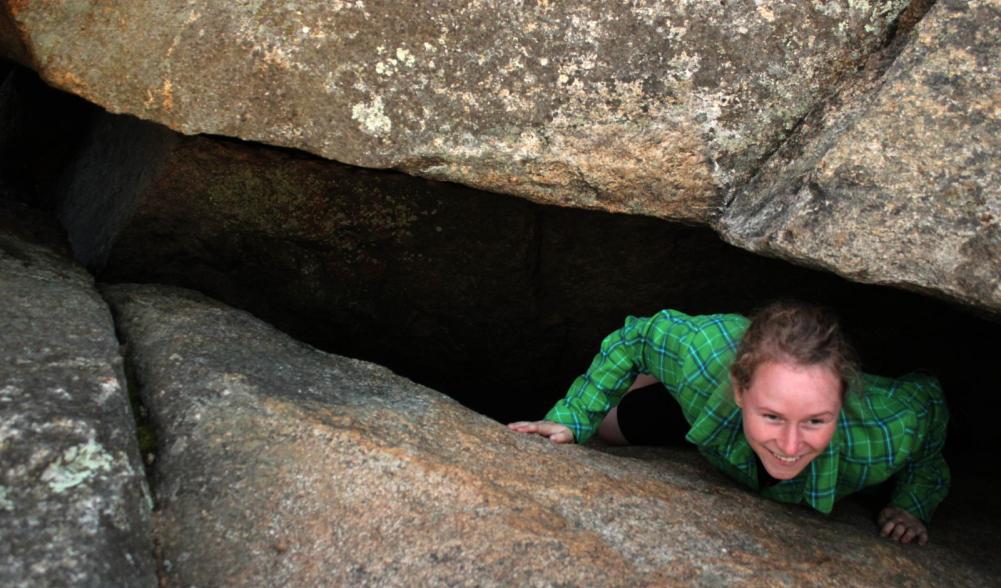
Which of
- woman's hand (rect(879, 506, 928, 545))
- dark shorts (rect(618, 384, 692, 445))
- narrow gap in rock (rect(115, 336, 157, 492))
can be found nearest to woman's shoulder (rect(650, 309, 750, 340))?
dark shorts (rect(618, 384, 692, 445))

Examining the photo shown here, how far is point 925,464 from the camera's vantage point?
269 cm

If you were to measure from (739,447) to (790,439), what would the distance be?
29 cm

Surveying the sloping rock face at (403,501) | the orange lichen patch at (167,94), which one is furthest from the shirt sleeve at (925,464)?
the orange lichen patch at (167,94)

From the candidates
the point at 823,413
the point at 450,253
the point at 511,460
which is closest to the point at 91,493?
the point at 511,460

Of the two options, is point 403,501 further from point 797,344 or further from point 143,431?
point 797,344

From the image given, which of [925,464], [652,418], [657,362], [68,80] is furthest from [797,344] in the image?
[68,80]

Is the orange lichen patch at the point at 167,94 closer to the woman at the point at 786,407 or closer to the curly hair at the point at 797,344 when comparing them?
the woman at the point at 786,407

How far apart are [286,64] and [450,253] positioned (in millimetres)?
1050

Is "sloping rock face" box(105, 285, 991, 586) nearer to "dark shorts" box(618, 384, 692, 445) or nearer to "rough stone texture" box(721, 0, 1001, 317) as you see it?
"dark shorts" box(618, 384, 692, 445)

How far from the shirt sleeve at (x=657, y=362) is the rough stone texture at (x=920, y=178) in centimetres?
38

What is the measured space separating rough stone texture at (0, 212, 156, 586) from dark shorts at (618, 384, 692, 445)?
1.41 m

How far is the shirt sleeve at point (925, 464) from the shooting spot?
8.70 feet

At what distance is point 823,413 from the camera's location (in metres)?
2.30

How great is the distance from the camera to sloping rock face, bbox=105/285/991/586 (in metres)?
1.91
